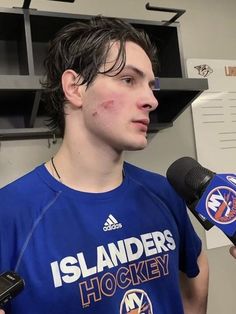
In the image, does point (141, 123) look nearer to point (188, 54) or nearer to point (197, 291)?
point (197, 291)

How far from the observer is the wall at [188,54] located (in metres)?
1.36

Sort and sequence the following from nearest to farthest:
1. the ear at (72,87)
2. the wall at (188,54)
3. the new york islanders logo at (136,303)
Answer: the new york islanders logo at (136,303) < the ear at (72,87) < the wall at (188,54)

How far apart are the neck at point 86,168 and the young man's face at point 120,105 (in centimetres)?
3

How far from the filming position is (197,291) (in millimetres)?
1130

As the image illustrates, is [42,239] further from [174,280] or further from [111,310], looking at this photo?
[174,280]

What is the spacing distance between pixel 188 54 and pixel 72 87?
770mm

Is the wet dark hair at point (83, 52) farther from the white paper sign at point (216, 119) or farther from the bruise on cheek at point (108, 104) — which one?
the white paper sign at point (216, 119)

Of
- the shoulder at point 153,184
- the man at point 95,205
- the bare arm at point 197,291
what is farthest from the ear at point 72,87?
the bare arm at point 197,291

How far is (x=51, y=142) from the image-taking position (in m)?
1.33

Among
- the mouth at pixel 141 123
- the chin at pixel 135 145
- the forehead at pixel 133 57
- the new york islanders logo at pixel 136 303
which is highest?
the forehead at pixel 133 57

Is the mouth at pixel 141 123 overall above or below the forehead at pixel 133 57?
below

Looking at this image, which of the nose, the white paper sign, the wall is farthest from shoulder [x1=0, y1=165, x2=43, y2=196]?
the white paper sign

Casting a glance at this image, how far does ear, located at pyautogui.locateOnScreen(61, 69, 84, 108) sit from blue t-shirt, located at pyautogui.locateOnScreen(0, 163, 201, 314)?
0.59 ft

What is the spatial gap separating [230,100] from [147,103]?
0.82 meters
